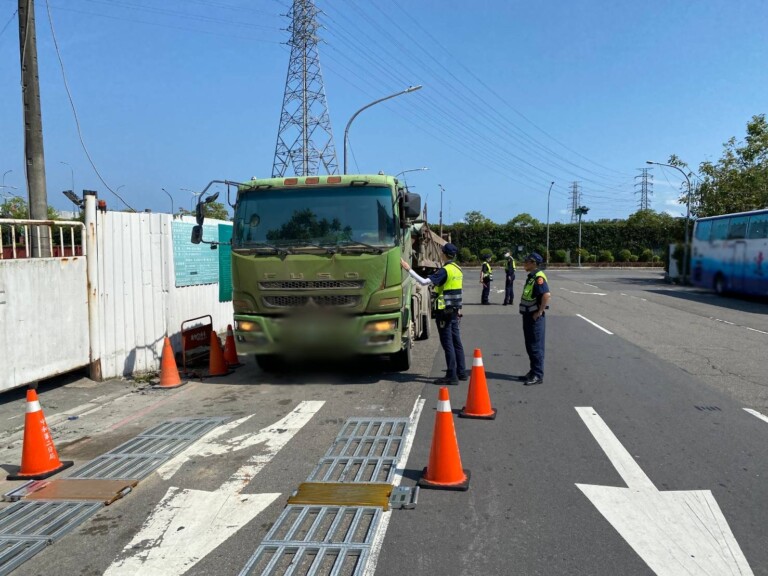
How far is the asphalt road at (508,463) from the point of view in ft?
11.8

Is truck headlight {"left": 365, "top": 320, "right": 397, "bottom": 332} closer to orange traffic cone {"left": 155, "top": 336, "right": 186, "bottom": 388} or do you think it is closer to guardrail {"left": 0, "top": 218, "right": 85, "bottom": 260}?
orange traffic cone {"left": 155, "top": 336, "right": 186, "bottom": 388}

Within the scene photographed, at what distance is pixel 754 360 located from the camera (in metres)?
9.99

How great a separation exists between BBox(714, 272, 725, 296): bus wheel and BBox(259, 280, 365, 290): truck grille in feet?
73.2

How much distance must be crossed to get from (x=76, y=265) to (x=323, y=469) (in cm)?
522

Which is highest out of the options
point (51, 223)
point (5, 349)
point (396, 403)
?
point (51, 223)

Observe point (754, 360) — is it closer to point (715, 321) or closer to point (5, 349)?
point (715, 321)

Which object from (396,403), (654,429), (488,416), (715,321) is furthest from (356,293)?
(715,321)

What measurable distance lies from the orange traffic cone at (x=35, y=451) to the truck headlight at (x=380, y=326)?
392 cm

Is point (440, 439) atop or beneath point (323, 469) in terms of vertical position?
atop

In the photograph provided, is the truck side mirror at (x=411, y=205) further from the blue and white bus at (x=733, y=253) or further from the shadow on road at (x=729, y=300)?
the blue and white bus at (x=733, y=253)

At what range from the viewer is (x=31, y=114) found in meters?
8.75

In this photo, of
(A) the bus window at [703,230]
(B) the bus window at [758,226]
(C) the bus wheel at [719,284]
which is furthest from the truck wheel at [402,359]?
(A) the bus window at [703,230]

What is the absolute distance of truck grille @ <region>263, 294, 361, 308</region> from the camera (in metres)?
7.78

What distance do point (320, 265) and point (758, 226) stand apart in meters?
20.7
